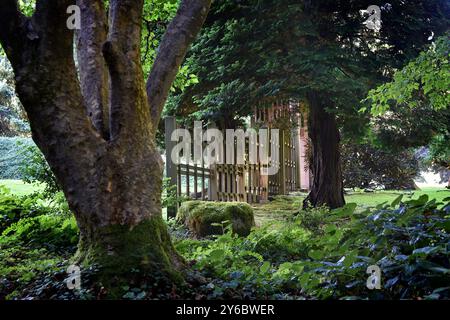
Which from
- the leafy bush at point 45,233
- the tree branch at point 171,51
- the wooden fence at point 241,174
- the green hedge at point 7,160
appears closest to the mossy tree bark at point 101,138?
the tree branch at point 171,51

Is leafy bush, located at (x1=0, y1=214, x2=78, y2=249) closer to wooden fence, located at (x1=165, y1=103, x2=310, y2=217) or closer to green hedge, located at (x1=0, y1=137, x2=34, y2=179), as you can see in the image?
wooden fence, located at (x1=165, y1=103, x2=310, y2=217)

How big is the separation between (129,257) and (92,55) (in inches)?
73.5

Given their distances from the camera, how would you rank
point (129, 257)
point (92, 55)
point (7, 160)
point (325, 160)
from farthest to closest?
point (7, 160)
point (325, 160)
point (92, 55)
point (129, 257)

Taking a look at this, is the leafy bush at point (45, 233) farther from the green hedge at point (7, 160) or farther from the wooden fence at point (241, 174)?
the green hedge at point (7, 160)

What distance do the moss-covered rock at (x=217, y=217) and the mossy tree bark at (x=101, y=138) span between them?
11.4 ft

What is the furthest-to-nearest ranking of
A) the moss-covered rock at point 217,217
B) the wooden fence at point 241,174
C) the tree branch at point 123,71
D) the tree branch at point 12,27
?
the wooden fence at point 241,174 → the moss-covered rock at point 217,217 → the tree branch at point 123,71 → the tree branch at point 12,27

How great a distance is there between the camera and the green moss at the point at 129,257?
117 inches

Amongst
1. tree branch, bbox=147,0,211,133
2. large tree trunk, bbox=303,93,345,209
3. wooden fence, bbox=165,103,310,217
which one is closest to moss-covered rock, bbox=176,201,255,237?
wooden fence, bbox=165,103,310,217

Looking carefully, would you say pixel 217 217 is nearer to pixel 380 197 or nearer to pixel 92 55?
pixel 92 55

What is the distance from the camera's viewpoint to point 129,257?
3.08 m

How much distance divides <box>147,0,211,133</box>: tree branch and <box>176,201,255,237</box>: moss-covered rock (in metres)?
3.21

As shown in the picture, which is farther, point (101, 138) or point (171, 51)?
point (171, 51)

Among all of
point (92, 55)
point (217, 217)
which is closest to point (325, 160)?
point (217, 217)

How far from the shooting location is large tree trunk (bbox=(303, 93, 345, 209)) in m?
10.1
